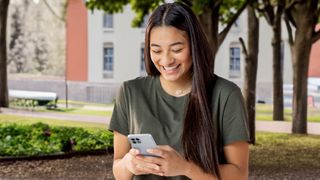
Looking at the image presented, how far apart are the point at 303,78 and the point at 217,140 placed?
41.9ft

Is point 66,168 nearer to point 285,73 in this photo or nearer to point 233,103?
point 233,103

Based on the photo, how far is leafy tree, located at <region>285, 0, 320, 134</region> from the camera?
45.2ft

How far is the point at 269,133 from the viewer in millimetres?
14219

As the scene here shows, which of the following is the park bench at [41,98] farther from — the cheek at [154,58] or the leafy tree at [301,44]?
the cheek at [154,58]

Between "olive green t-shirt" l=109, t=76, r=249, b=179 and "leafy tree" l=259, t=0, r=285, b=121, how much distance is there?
12148 mm

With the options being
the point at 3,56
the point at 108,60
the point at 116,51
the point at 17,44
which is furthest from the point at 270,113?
the point at 3,56

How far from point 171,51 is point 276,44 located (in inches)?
543

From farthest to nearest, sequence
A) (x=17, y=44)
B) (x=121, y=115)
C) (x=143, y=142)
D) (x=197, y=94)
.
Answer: (x=17, y=44) → (x=121, y=115) → (x=197, y=94) → (x=143, y=142)

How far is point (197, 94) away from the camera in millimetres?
1718

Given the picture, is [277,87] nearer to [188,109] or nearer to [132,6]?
[132,6]

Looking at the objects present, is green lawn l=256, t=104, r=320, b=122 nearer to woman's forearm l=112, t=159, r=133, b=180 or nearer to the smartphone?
woman's forearm l=112, t=159, r=133, b=180

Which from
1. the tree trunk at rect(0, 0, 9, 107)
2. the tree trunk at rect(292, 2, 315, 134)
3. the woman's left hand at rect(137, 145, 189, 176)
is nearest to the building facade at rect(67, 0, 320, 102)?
the tree trunk at rect(292, 2, 315, 134)

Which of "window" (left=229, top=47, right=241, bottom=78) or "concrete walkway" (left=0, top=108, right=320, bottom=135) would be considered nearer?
"concrete walkway" (left=0, top=108, right=320, bottom=135)

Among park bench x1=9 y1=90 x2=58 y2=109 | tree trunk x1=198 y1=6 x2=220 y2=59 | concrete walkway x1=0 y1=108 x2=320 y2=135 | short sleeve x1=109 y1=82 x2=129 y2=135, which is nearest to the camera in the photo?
short sleeve x1=109 y1=82 x2=129 y2=135
